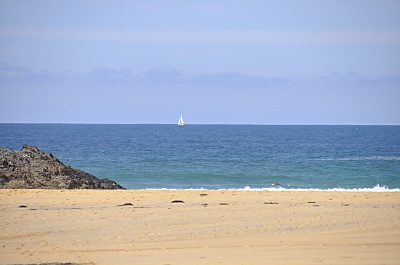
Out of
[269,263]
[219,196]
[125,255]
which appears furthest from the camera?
[219,196]

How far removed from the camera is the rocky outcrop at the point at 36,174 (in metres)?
21.5

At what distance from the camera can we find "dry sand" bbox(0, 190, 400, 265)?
32.5 ft

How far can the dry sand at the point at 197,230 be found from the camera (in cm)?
991

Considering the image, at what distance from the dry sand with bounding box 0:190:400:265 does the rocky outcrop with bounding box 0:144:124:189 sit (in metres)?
3.29

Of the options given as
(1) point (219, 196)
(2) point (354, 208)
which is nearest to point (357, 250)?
(2) point (354, 208)

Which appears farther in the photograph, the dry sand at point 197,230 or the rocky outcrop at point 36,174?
the rocky outcrop at point 36,174

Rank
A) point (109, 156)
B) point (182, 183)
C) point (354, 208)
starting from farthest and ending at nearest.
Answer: point (109, 156) < point (182, 183) < point (354, 208)

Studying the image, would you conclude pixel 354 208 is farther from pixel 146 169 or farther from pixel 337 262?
pixel 146 169

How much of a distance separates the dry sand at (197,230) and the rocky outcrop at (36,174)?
3.29m

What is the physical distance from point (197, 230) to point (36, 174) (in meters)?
11.6

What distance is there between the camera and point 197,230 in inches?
482

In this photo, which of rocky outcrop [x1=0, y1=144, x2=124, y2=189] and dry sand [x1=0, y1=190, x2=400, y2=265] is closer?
dry sand [x1=0, y1=190, x2=400, y2=265]

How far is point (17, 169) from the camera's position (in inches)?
867

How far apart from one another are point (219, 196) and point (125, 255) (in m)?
9.67
